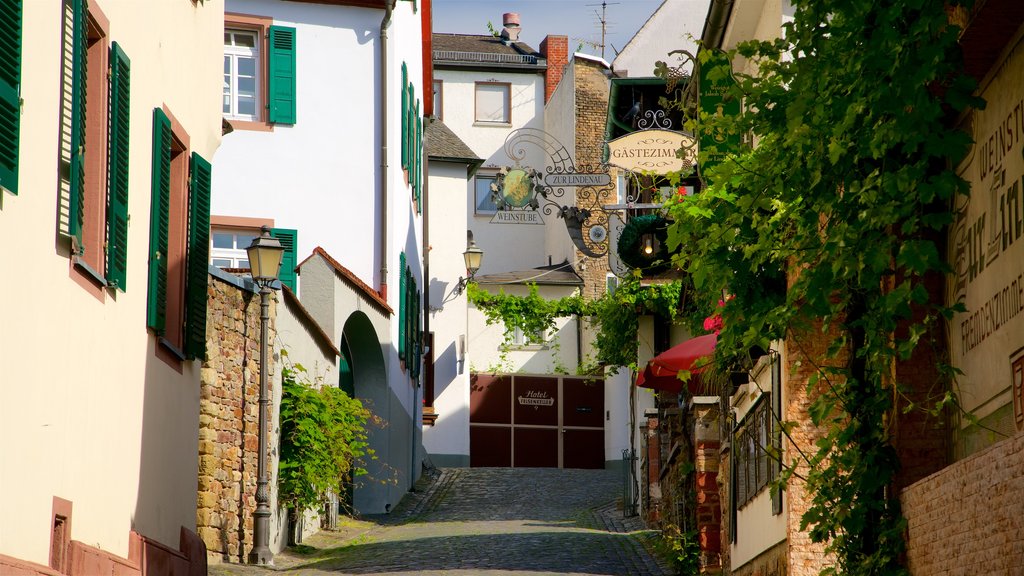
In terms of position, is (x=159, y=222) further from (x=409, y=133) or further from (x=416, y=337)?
(x=416, y=337)

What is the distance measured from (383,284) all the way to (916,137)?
1703 centimetres

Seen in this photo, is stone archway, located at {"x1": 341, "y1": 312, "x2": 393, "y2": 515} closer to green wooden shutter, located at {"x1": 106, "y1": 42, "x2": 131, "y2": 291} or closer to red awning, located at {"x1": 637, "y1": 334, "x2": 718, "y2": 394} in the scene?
red awning, located at {"x1": 637, "y1": 334, "x2": 718, "y2": 394}

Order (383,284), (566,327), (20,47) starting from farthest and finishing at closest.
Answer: (566,327) → (383,284) → (20,47)

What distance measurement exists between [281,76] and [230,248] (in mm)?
2613

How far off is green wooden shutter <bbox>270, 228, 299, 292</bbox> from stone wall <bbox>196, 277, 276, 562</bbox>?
555cm

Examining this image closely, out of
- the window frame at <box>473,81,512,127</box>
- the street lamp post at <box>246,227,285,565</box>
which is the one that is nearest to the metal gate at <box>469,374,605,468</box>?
the window frame at <box>473,81,512,127</box>

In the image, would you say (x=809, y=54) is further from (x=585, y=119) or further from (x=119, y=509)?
(x=585, y=119)

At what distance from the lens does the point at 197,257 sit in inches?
457

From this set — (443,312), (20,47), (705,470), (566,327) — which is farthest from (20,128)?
(566,327)

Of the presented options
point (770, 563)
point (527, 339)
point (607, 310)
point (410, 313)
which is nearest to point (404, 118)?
point (410, 313)

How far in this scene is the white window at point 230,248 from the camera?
20641 millimetres

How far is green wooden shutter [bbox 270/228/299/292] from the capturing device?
813 inches

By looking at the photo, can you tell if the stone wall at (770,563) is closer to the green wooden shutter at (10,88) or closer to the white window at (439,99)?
the green wooden shutter at (10,88)

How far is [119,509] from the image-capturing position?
9242 mm
